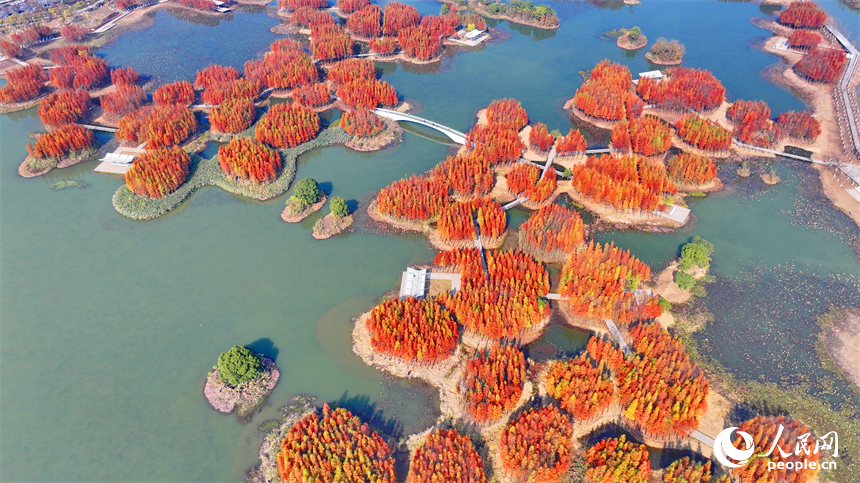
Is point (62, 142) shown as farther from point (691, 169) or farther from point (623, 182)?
point (691, 169)

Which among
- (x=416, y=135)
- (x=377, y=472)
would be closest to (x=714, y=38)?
(x=416, y=135)

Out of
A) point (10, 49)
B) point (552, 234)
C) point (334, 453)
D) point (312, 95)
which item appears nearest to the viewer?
point (334, 453)

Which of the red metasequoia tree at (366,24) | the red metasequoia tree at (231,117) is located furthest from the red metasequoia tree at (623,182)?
the red metasequoia tree at (366,24)

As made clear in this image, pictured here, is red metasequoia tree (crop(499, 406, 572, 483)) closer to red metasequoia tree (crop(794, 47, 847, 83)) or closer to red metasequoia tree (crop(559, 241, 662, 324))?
red metasequoia tree (crop(559, 241, 662, 324))

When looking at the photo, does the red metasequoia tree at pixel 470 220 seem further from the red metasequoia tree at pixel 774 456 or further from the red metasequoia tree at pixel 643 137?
the red metasequoia tree at pixel 774 456

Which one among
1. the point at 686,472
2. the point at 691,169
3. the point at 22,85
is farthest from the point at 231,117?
the point at 686,472

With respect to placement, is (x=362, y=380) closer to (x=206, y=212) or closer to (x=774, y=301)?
(x=206, y=212)
